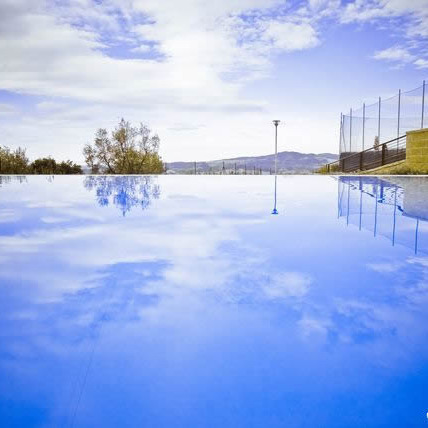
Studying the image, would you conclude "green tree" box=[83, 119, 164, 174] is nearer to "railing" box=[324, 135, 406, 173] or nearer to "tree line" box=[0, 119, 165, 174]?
"tree line" box=[0, 119, 165, 174]

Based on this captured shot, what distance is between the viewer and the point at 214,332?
180 cm

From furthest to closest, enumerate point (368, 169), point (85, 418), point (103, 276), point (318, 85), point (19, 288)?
point (318, 85)
point (368, 169)
point (103, 276)
point (19, 288)
point (85, 418)

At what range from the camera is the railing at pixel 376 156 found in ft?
60.4

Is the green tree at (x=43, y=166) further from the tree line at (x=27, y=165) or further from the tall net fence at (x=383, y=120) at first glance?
the tall net fence at (x=383, y=120)

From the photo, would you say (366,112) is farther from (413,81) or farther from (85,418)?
(85,418)

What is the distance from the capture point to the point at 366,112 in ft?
66.5

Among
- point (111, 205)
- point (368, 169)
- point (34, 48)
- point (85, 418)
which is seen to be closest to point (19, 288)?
point (85, 418)

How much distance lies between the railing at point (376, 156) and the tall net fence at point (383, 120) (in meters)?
0.42

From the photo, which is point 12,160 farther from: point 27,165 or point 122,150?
point 122,150

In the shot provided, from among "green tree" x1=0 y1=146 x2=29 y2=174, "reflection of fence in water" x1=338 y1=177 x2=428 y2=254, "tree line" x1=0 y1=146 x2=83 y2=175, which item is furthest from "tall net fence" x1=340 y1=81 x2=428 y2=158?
"green tree" x1=0 y1=146 x2=29 y2=174

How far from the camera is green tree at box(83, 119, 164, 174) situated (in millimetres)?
21688

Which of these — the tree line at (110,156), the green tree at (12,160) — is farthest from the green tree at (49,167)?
the green tree at (12,160)

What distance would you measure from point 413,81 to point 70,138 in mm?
18361

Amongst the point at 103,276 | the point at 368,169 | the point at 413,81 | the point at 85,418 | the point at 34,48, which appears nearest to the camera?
the point at 85,418
